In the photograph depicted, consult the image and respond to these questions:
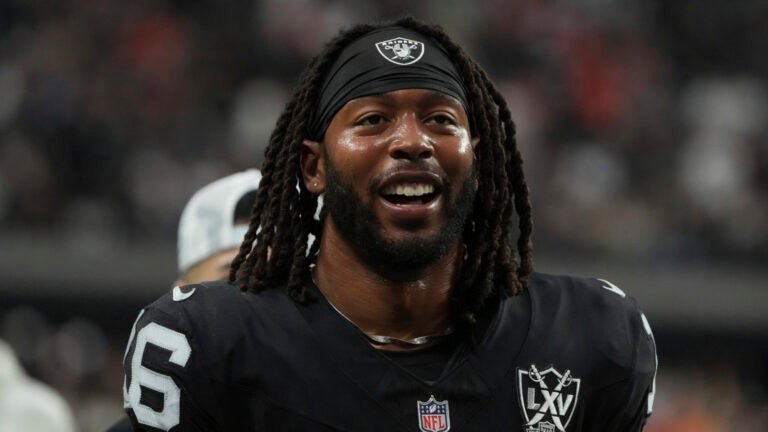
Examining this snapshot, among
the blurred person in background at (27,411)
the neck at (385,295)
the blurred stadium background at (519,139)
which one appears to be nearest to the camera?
the neck at (385,295)

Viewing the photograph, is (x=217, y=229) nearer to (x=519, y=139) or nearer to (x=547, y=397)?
(x=547, y=397)

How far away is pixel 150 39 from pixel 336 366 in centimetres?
717

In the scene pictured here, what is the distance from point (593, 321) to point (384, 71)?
641mm

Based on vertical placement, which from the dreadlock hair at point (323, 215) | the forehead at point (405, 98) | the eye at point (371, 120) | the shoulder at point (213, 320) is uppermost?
the forehead at point (405, 98)

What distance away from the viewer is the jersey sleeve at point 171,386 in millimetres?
2457

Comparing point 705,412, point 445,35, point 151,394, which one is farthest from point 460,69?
point 705,412

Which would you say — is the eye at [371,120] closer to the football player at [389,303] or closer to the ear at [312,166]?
the football player at [389,303]

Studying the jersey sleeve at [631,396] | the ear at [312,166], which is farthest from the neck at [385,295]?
the jersey sleeve at [631,396]

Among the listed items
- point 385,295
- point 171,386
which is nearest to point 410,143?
point 385,295

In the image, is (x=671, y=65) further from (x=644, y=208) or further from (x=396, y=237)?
(x=396, y=237)

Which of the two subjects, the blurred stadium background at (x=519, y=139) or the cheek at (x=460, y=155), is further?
the blurred stadium background at (x=519, y=139)

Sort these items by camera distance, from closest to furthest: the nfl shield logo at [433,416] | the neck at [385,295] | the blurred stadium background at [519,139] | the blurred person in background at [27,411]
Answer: the nfl shield logo at [433,416] → the neck at [385,295] → the blurred person in background at [27,411] → the blurred stadium background at [519,139]

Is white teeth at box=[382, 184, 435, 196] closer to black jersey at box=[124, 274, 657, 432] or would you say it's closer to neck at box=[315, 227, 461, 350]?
neck at box=[315, 227, 461, 350]

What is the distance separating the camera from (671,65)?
9477 millimetres
